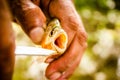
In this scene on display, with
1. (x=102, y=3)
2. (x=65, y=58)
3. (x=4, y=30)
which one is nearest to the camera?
(x=4, y=30)

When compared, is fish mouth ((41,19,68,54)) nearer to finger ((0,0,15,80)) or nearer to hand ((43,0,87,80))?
hand ((43,0,87,80))

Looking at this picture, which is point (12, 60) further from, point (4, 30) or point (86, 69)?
point (86, 69)

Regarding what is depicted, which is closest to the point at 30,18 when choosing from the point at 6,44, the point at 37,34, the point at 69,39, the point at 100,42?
the point at 37,34

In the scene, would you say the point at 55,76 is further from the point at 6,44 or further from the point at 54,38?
the point at 6,44

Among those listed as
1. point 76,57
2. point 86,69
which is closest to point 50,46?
point 76,57

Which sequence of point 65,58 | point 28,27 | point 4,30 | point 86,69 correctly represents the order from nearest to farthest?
point 4,30, point 28,27, point 65,58, point 86,69

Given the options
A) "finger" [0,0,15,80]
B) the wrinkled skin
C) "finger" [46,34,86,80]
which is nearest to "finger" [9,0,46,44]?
the wrinkled skin
